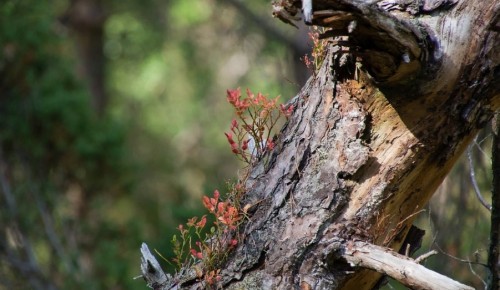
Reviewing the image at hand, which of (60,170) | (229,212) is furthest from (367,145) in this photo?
(60,170)

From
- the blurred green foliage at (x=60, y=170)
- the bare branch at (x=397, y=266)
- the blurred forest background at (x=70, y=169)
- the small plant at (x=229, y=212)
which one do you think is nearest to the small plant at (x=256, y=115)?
the small plant at (x=229, y=212)

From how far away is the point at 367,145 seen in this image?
7.89 ft

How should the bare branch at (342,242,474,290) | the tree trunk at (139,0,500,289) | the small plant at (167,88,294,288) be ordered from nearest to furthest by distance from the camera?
the bare branch at (342,242,474,290) < the tree trunk at (139,0,500,289) < the small plant at (167,88,294,288)

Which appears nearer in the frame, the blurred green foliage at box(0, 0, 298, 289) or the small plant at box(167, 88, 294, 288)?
the small plant at box(167, 88, 294, 288)

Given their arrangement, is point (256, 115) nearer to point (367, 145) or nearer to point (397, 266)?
point (367, 145)

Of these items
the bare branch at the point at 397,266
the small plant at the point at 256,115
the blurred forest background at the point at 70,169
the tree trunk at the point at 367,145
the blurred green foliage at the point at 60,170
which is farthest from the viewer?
the blurred green foliage at the point at 60,170

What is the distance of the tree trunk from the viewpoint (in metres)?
2.26

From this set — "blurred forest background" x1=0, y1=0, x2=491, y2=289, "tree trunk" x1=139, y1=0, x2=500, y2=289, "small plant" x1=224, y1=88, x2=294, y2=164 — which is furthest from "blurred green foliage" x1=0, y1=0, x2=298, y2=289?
"tree trunk" x1=139, y1=0, x2=500, y2=289

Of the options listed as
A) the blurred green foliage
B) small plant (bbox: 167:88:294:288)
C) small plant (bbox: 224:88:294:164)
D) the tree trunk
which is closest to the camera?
the tree trunk

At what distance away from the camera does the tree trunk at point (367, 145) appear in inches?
89.0

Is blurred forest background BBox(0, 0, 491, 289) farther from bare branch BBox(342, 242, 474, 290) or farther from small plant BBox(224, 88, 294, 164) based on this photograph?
bare branch BBox(342, 242, 474, 290)

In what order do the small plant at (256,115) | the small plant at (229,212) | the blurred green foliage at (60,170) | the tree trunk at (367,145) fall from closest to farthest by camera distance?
the tree trunk at (367,145), the small plant at (229,212), the small plant at (256,115), the blurred green foliage at (60,170)

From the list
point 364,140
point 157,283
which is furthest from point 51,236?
point 364,140

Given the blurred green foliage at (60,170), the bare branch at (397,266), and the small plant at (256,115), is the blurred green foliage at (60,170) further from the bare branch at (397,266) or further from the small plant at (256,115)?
the bare branch at (397,266)
